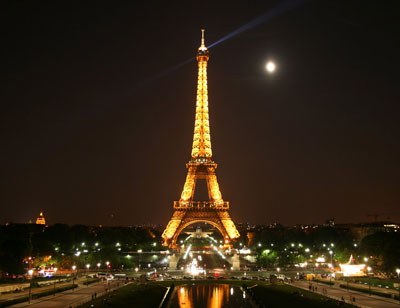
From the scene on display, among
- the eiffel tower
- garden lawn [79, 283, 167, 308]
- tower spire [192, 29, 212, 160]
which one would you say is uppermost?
tower spire [192, 29, 212, 160]

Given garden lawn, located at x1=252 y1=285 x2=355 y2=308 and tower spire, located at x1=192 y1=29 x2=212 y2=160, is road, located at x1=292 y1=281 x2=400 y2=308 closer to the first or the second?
garden lawn, located at x1=252 y1=285 x2=355 y2=308

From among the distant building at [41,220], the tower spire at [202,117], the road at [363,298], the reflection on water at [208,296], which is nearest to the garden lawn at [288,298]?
the reflection on water at [208,296]

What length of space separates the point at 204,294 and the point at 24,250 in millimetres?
25176

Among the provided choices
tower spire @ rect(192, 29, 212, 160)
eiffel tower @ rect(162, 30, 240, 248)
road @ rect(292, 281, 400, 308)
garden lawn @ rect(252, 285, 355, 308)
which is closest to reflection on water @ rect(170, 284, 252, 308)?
garden lawn @ rect(252, 285, 355, 308)

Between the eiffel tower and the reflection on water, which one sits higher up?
the eiffel tower

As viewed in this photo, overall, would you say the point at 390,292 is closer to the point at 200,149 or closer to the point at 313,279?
the point at 313,279

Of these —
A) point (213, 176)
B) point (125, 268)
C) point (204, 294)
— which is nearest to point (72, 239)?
point (125, 268)

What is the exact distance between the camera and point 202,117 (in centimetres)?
9806

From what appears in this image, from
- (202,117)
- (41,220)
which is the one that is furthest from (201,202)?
(41,220)

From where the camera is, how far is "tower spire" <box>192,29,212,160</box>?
318 ft

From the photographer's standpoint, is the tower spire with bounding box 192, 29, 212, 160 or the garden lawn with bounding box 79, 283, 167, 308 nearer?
the garden lawn with bounding box 79, 283, 167, 308

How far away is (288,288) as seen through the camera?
51.8 m

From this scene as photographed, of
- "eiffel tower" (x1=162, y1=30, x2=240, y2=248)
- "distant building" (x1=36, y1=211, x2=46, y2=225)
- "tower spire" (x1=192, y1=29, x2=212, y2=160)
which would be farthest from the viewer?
"distant building" (x1=36, y1=211, x2=46, y2=225)

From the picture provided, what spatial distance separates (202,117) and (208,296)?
53410mm
